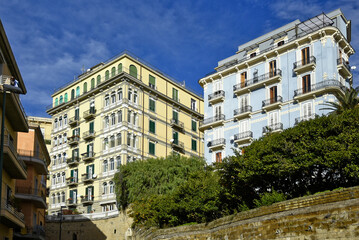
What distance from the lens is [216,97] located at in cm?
5412

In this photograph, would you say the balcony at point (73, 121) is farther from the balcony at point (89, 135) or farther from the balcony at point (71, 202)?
the balcony at point (71, 202)

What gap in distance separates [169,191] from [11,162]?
22308mm

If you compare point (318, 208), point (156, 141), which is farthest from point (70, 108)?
point (318, 208)

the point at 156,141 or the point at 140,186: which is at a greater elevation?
the point at 156,141

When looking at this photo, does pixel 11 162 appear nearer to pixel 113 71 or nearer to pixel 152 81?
pixel 113 71

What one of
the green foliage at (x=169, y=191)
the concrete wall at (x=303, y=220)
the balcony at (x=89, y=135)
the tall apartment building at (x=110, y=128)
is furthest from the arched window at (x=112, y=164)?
the concrete wall at (x=303, y=220)

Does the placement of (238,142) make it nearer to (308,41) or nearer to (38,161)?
(308,41)

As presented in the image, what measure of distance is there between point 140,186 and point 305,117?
18.2 m

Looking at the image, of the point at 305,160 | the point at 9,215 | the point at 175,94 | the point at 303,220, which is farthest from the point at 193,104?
the point at 303,220

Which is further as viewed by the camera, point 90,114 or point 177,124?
point 177,124

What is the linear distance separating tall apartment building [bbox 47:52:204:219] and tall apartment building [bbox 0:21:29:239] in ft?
80.3

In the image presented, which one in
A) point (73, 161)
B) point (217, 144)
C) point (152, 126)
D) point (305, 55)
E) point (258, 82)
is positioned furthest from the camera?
point (73, 161)

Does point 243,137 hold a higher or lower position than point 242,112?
lower

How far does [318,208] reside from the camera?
19672mm
